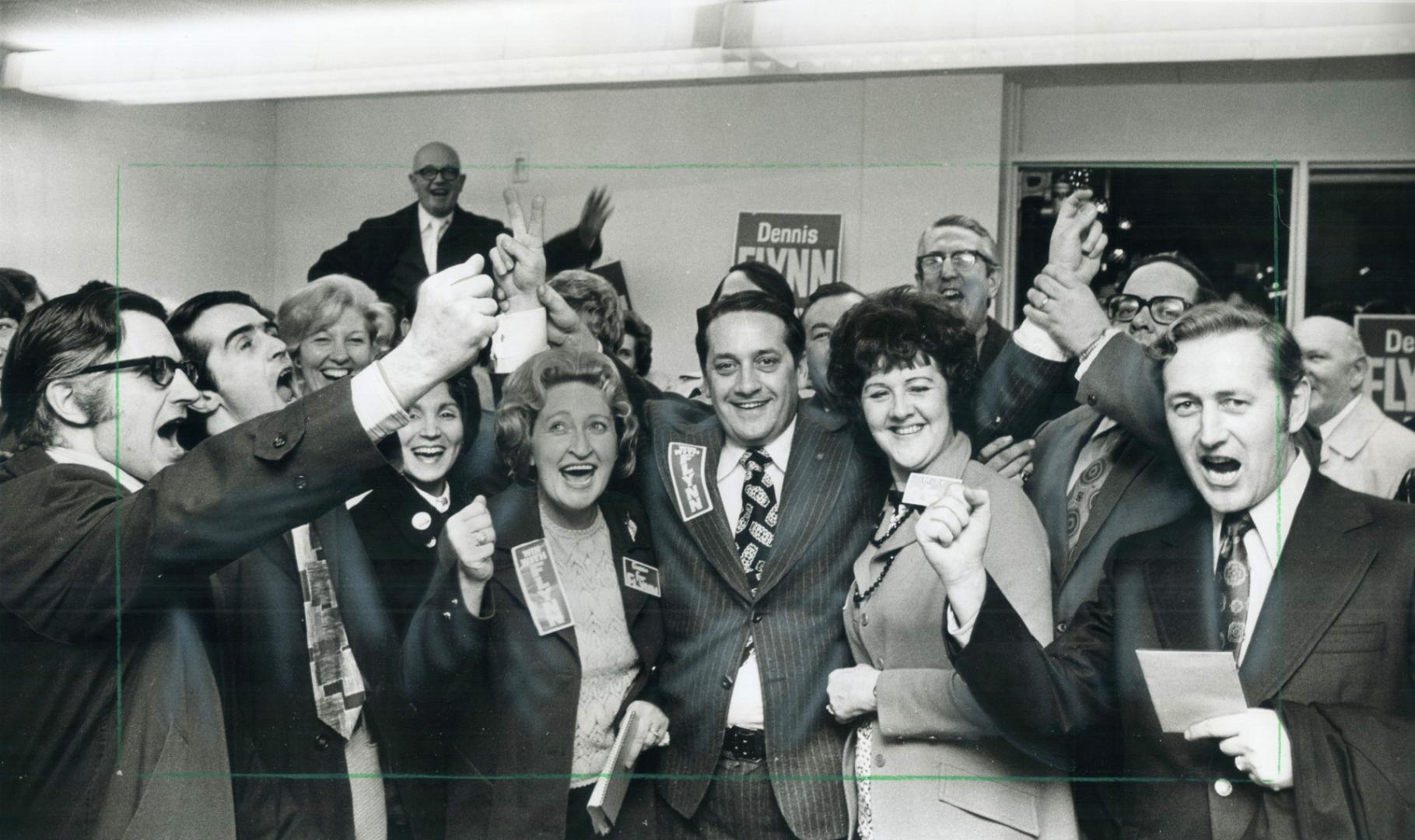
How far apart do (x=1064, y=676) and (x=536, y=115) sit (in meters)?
1.82

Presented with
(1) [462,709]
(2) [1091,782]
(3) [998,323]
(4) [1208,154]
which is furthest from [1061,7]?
(1) [462,709]

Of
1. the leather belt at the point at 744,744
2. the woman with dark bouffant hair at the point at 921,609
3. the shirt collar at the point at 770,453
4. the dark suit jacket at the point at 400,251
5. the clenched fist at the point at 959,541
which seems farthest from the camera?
the dark suit jacket at the point at 400,251

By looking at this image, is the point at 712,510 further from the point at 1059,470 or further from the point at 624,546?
the point at 1059,470

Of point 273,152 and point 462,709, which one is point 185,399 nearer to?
point 273,152

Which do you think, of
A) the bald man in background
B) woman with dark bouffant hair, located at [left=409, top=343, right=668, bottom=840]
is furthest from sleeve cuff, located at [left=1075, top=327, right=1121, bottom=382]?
woman with dark bouffant hair, located at [left=409, top=343, right=668, bottom=840]

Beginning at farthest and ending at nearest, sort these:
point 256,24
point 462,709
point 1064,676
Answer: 1. point 256,24
2. point 462,709
3. point 1064,676

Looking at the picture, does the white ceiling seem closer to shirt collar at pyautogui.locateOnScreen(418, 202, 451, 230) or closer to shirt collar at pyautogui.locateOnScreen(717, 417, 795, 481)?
shirt collar at pyautogui.locateOnScreen(418, 202, 451, 230)

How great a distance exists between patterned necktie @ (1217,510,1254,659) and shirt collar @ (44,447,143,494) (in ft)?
8.14

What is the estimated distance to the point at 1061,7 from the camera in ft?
11.0

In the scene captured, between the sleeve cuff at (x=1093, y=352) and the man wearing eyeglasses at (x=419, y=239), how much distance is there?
54.8 inches

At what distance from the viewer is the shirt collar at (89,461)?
3.37 meters

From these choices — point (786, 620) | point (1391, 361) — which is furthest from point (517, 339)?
point (1391, 361)

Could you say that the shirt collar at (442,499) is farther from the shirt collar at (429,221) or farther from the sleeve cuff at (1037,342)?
the sleeve cuff at (1037,342)

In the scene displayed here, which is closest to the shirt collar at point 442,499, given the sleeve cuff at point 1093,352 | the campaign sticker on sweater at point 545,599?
the campaign sticker on sweater at point 545,599
